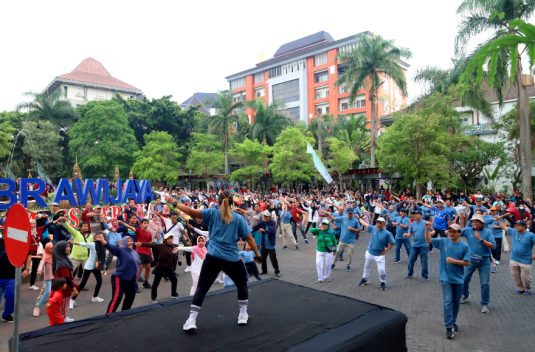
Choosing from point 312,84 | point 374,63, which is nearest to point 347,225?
point 374,63

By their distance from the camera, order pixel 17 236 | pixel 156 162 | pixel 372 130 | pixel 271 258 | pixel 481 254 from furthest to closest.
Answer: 1. pixel 156 162
2. pixel 372 130
3. pixel 271 258
4. pixel 481 254
5. pixel 17 236

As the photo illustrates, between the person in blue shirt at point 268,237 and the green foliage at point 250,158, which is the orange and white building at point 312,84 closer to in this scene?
the green foliage at point 250,158

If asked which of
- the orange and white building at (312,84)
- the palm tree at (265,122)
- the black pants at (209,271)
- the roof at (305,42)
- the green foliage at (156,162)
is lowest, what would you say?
the black pants at (209,271)

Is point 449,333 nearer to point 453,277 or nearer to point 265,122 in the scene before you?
point 453,277

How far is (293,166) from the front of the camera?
30.4m

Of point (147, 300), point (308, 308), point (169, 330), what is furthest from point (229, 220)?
point (147, 300)

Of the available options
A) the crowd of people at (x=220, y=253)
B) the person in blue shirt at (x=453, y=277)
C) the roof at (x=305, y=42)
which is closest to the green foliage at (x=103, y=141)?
the crowd of people at (x=220, y=253)

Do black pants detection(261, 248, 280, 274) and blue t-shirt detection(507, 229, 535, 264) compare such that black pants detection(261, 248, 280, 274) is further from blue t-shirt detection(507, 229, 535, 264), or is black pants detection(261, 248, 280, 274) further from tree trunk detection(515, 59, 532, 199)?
tree trunk detection(515, 59, 532, 199)

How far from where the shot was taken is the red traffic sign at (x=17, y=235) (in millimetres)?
3324

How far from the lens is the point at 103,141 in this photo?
129ft

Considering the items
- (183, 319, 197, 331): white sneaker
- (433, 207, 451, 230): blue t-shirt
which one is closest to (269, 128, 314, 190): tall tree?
(433, 207, 451, 230): blue t-shirt

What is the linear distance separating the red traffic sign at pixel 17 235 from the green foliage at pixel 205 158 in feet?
105

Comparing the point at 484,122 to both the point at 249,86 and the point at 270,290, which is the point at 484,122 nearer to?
the point at 270,290

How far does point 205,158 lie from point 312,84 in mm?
28145
